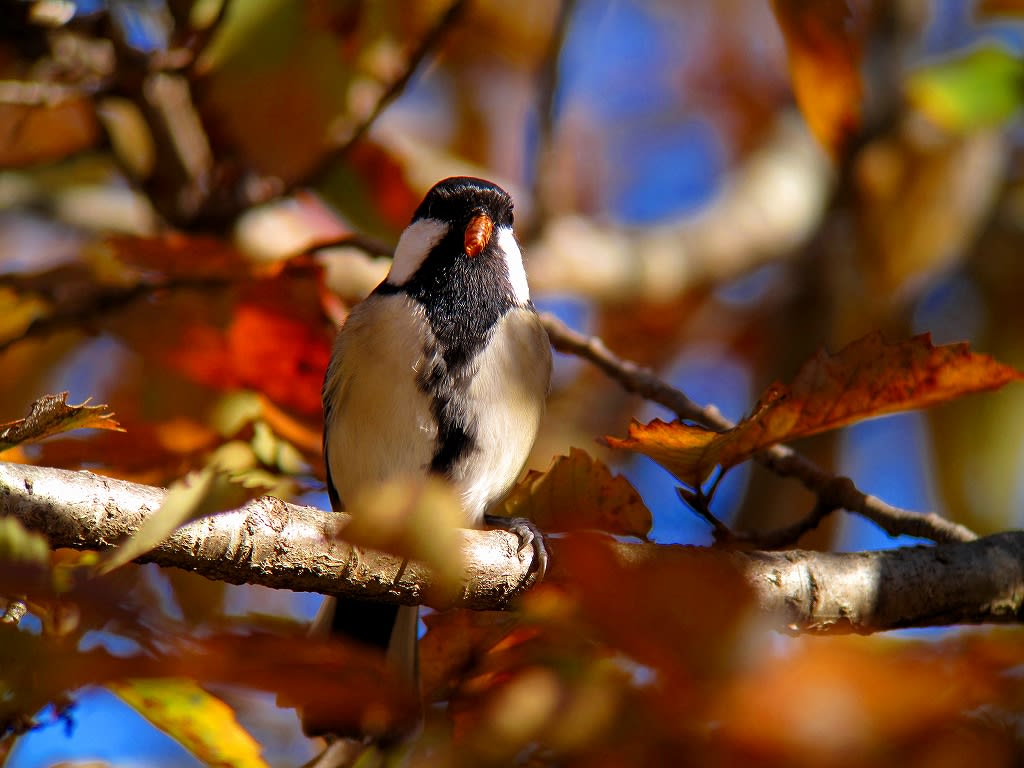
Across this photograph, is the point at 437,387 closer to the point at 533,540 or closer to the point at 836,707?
the point at 533,540

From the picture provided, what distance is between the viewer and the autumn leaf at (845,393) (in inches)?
64.0

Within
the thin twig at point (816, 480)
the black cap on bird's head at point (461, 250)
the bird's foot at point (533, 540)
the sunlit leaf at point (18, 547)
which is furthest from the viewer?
the black cap on bird's head at point (461, 250)

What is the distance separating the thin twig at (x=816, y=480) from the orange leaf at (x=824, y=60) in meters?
0.59

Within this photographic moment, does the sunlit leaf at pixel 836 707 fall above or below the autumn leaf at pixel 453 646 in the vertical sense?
below

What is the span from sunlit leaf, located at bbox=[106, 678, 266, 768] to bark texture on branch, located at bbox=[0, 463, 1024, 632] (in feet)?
0.62

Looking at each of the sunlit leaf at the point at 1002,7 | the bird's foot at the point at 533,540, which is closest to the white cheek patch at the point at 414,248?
the bird's foot at the point at 533,540

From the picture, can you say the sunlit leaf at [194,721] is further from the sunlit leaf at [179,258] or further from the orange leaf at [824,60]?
the orange leaf at [824,60]

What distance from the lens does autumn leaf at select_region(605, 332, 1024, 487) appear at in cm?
163

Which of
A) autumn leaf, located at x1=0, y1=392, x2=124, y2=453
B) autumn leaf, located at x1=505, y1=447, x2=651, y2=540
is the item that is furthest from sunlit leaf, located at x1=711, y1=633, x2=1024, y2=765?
autumn leaf, located at x1=0, y1=392, x2=124, y2=453

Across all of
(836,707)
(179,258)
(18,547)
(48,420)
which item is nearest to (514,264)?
(179,258)

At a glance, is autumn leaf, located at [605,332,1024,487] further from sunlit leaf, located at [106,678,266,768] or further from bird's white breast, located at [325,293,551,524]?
bird's white breast, located at [325,293,551,524]

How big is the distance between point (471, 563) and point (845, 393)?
63 cm

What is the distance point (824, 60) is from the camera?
177 cm

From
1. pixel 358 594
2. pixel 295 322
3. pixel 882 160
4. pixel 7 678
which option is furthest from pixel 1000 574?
pixel 882 160
